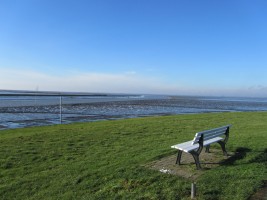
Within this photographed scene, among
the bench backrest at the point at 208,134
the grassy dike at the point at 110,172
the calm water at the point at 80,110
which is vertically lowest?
the calm water at the point at 80,110

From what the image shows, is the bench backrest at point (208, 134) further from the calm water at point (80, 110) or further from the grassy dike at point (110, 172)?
the calm water at point (80, 110)

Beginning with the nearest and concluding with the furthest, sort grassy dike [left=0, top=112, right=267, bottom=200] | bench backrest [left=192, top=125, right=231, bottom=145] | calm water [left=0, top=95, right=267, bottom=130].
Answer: grassy dike [left=0, top=112, right=267, bottom=200] < bench backrest [left=192, top=125, right=231, bottom=145] < calm water [left=0, top=95, right=267, bottom=130]

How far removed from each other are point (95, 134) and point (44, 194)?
585cm

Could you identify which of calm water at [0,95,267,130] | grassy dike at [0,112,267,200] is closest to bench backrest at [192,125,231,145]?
grassy dike at [0,112,267,200]

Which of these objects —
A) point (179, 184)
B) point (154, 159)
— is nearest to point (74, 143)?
point (154, 159)

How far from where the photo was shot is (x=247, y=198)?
4.20 m

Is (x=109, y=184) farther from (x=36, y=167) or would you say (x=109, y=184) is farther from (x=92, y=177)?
(x=36, y=167)

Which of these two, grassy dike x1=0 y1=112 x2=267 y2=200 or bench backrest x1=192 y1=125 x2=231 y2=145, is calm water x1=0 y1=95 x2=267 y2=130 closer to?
grassy dike x1=0 y1=112 x2=267 y2=200

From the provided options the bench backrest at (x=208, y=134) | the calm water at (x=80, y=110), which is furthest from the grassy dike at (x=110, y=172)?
the calm water at (x=80, y=110)

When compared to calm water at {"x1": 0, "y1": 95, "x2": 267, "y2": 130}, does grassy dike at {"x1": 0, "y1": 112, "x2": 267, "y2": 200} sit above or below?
above

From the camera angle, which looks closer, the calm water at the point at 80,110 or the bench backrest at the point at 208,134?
the bench backrest at the point at 208,134

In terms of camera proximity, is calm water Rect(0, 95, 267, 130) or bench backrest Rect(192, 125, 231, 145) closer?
bench backrest Rect(192, 125, 231, 145)

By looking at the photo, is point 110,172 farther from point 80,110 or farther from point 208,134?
point 80,110

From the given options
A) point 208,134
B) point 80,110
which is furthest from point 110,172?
point 80,110
